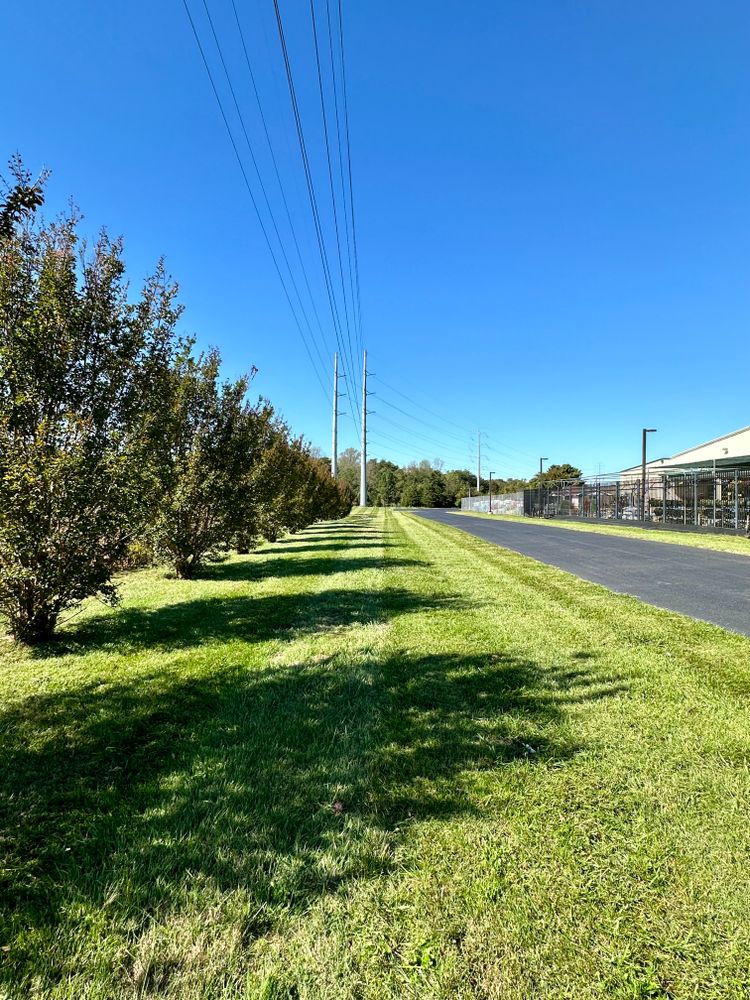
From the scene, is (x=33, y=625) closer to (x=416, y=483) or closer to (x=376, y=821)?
(x=376, y=821)

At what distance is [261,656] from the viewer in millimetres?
4117

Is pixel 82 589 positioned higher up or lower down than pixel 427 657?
higher up

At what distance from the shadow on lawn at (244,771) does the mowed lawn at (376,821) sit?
0.01 metres

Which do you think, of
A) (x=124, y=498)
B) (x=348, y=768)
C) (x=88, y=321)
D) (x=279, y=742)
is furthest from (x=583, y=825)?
(x=88, y=321)

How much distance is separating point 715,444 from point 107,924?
4141 cm

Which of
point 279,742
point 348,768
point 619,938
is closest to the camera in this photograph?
point 619,938

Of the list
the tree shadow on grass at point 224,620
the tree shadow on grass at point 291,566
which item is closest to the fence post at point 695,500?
the tree shadow on grass at point 291,566

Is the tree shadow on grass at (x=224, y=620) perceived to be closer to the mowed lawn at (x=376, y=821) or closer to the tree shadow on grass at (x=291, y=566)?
the mowed lawn at (x=376, y=821)

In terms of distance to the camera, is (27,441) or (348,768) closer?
(348,768)

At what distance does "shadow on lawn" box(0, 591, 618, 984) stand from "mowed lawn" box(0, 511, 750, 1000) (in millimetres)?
13

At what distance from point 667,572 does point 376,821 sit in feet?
28.1

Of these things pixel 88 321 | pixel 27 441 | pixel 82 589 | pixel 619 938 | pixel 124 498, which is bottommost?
pixel 619 938

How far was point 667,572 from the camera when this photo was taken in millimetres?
8750

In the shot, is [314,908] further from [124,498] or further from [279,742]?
[124,498]
